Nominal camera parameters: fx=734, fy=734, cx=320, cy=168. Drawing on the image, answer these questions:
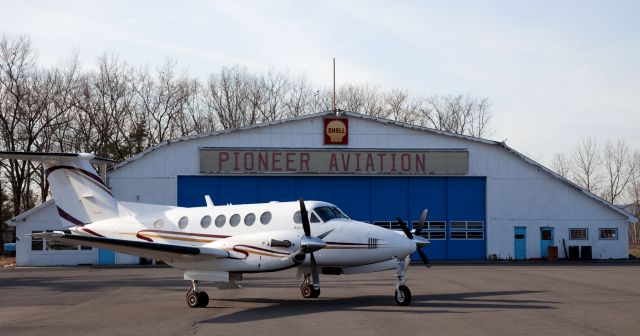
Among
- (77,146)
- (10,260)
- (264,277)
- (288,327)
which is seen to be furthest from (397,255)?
(77,146)

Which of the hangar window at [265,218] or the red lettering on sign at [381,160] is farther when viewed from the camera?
the red lettering on sign at [381,160]

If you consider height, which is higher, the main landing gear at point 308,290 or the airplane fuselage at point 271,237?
the airplane fuselage at point 271,237

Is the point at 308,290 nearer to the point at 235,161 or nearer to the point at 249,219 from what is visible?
the point at 249,219

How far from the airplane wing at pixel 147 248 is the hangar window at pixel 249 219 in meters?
1.43

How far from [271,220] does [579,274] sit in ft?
57.6

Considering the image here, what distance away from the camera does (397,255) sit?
64.8 feet

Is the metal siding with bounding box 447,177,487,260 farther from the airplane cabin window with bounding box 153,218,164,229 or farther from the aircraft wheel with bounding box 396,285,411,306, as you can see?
the aircraft wheel with bounding box 396,285,411,306

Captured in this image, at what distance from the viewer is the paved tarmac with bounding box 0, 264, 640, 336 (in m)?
15.3

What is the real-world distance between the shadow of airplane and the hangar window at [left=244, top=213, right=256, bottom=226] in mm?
2315

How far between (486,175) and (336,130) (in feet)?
33.2

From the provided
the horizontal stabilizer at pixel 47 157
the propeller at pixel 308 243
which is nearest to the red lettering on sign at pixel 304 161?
the horizontal stabilizer at pixel 47 157

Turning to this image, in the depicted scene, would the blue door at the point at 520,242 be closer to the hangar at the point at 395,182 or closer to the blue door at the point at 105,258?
the hangar at the point at 395,182

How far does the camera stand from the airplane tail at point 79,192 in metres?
24.0

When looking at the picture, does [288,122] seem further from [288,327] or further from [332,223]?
[288,327]
